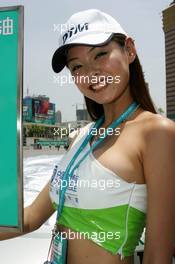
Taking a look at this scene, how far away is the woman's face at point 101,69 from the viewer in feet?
3.89

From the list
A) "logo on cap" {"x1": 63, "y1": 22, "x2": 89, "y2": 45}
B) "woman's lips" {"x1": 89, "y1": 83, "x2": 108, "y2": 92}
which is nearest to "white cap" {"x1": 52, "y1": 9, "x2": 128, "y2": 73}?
"logo on cap" {"x1": 63, "y1": 22, "x2": 89, "y2": 45}

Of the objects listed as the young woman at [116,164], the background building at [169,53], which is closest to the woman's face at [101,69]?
the young woman at [116,164]

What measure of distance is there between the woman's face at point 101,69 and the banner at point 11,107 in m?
0.26

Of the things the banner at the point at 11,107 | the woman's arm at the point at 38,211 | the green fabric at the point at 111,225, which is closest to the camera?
the banner at the point at 11,107

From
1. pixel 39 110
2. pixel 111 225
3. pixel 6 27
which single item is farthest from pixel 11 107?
pixel 39 110

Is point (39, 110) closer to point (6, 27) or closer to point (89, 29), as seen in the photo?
point (89, 29)

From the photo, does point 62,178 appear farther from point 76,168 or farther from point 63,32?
point 63,32

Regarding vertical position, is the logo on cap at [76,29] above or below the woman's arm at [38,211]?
above

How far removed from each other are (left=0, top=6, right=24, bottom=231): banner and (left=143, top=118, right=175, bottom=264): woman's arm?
36 cm

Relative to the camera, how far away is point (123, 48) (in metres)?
1.22

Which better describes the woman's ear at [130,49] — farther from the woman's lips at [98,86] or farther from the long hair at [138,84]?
Answer: the woman's lips at [98,86]

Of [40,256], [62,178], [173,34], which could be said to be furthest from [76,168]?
[173,34]

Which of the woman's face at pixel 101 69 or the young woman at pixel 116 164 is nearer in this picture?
the young woman at pixel 116 164

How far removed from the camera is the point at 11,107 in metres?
1.01
